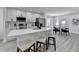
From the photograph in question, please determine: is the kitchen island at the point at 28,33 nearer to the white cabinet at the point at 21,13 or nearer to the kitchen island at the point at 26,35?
the kitchen island at the point at 26,35

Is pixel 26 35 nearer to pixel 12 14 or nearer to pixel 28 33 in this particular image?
pixel 28 33

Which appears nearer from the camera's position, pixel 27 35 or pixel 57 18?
pixel 27 35

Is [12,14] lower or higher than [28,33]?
higher

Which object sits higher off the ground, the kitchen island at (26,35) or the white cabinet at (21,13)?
the white cabinet at (21,13)

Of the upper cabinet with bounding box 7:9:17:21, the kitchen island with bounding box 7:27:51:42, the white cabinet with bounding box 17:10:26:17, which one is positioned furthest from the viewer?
the upper cabinet with bounding box 7:9:17:21

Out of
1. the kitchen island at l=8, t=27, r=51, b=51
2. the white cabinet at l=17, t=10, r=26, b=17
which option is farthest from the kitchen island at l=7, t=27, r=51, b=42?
the white cabinet at l=17, t=10, r=26, b=17

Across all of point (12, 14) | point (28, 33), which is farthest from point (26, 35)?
point (12, 14)

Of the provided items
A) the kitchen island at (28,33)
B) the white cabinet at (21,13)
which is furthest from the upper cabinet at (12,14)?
the kitchen island at (28,33)

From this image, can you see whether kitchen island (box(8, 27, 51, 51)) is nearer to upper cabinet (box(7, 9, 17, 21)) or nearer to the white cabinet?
the white cabinet
